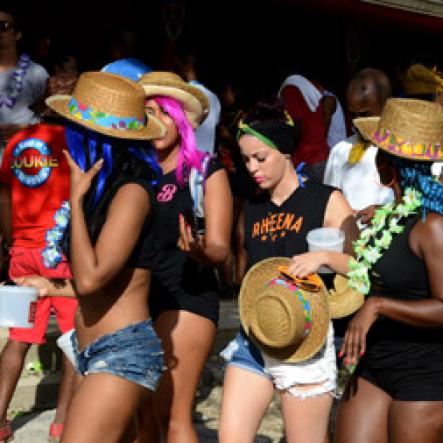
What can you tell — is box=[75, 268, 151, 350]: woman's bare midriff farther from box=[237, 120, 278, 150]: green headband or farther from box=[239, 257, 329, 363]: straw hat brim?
box=[237, 120, 278, 150]: green headband

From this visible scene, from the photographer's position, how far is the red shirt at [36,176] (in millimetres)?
5734

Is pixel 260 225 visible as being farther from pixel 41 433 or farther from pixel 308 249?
pixel 41 433

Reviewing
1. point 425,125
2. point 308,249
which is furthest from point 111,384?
point 425,125

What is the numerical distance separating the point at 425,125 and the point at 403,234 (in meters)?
0.45

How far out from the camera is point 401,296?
13.3 ft

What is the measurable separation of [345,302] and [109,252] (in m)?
1.25

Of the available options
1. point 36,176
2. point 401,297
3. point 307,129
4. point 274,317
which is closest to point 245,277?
point 274,317

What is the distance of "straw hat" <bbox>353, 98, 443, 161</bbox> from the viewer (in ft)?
13.4

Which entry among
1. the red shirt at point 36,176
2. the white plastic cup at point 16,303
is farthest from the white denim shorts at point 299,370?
the red shirt at point 36,176

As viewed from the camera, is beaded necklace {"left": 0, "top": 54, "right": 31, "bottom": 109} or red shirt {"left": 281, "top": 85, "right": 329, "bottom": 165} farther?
red shirt {"left": 281, "top": 85, "right": 329, "bottom": 165}

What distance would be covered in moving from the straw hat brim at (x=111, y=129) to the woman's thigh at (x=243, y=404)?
1.19 meters

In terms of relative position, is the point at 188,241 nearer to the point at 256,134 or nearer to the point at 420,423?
the point at 256,134

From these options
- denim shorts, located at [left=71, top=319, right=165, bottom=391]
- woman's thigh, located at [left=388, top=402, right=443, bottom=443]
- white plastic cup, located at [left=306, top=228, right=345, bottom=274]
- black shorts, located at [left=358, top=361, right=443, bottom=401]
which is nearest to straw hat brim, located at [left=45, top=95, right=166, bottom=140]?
denim shorts, located at [left=71, top=319, right=165, bottom=391]

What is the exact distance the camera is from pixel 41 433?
6168mm
